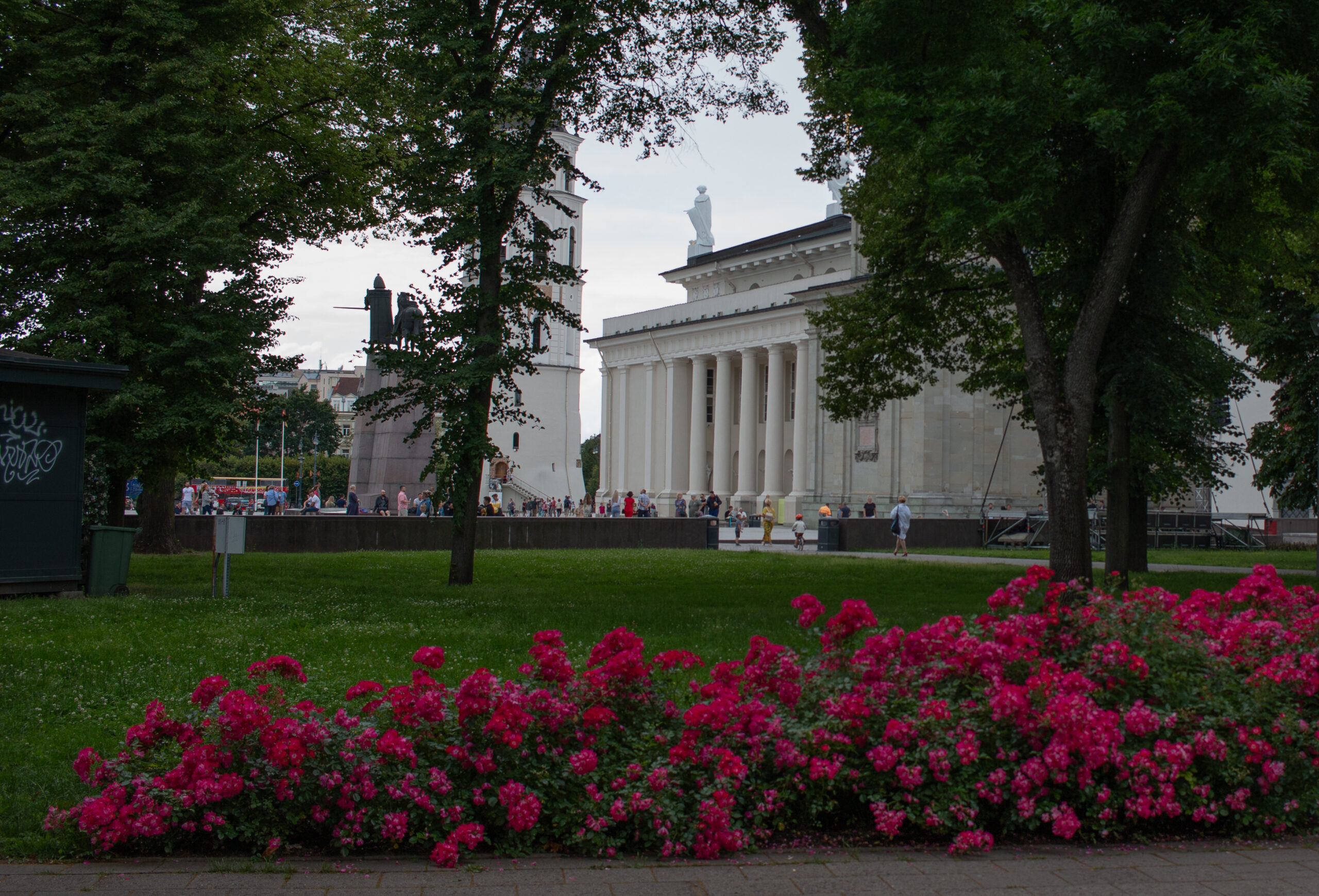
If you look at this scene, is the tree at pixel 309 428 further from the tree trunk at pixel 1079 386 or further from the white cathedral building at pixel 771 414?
the tree trunk at pixel 1079 386

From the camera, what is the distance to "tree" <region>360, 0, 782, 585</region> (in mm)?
16562

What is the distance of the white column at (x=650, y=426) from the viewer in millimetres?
78312

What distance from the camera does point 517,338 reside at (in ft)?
62.2

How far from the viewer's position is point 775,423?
6756 centimetres

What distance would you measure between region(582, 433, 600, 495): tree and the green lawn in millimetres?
94708

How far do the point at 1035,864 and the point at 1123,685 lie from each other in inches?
47.1

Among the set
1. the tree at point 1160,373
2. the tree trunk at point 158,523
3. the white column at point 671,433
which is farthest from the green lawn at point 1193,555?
the white column at point 671,433

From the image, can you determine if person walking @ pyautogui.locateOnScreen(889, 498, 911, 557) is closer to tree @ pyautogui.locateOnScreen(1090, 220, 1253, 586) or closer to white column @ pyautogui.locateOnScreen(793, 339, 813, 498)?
tree @ pyautogui.locateOnScreen(1090, 220, 1253, 586)

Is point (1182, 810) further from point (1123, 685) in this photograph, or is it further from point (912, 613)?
point (912, 613)

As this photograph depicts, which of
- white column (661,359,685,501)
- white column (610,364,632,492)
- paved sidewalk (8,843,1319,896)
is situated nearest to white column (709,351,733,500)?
white column (661,359,685,501)

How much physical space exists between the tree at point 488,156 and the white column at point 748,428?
50034 mm

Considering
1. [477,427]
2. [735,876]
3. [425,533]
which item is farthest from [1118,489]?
[425,533]

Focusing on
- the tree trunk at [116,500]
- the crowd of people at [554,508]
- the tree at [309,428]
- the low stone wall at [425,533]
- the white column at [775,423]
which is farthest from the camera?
the tree at [309,428]

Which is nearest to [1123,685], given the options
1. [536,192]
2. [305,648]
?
[305,648]
